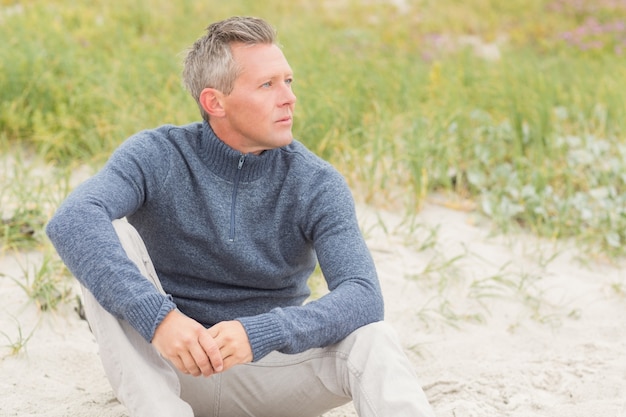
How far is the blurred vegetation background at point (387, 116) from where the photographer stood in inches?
174

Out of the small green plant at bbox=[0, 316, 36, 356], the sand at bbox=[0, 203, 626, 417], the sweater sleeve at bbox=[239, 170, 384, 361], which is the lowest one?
the sand at bbox=[0, 203, 626, 417]

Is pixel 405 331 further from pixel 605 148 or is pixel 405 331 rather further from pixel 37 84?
pixel 37 84

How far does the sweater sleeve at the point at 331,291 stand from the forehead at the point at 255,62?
327 mm

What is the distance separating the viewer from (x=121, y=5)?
692 cm

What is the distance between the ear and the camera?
260 cm

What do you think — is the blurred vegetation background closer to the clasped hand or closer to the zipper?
the zipper

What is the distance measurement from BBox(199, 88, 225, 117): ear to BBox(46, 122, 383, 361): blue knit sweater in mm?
48

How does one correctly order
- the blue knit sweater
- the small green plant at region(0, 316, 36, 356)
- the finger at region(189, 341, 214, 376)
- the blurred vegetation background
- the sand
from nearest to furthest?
the finger at region(189, 341, 214, 376), the blue knit sweater, the sand, the small green plant at region(0, 316, 36, 356), the blurred vegetation background

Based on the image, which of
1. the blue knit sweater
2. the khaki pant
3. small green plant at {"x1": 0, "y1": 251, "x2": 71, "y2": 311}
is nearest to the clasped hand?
the khaki pant

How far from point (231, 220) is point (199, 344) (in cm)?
47

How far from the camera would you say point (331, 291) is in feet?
7.79

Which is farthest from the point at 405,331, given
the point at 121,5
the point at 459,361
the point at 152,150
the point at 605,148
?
the point at 121,5

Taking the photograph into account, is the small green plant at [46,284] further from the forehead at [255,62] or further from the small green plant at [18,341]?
the forehead at [255,62]

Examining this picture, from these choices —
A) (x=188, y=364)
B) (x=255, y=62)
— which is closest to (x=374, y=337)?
(x=188, y=364)
